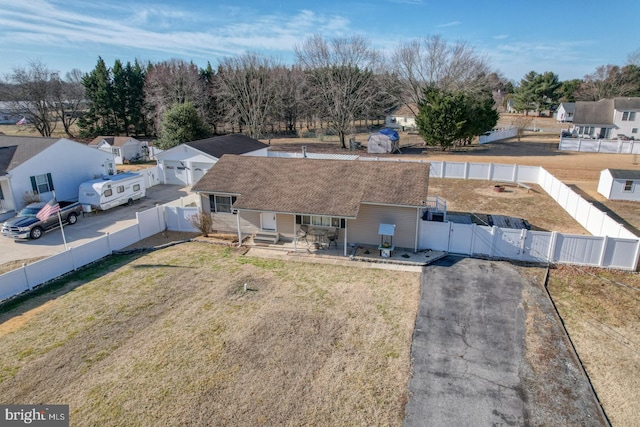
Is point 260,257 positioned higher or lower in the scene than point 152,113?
lower

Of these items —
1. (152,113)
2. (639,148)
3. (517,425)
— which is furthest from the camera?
(152,113)

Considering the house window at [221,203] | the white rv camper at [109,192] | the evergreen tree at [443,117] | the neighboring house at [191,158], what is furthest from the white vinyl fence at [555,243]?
the evergreen tree at [443,117]

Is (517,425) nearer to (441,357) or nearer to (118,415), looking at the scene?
(441,357)

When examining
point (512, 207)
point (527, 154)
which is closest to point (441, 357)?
point (512, 207)

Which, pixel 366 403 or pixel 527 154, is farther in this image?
pixel 527 154

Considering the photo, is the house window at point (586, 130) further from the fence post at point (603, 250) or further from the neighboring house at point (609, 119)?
the fence post at point (603, 250)

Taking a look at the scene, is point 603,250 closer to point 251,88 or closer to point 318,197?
point 318,197

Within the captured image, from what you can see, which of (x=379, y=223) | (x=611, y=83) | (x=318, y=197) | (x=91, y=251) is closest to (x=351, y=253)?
(x=379, y=223)

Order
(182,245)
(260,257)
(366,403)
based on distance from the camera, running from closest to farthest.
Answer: (366,403) → (260,257) → (182,245)
